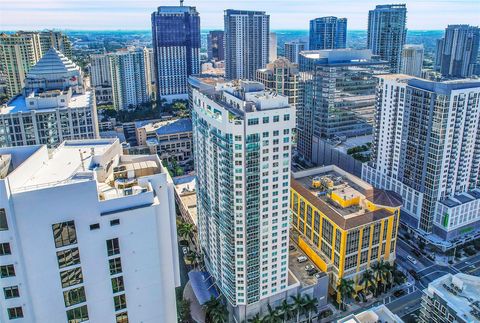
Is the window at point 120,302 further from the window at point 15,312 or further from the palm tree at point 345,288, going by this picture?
the palm tree at point 345,288

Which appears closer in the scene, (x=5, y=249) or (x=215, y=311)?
(x=5, y=249)

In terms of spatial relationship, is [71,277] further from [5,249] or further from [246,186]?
[246,186]

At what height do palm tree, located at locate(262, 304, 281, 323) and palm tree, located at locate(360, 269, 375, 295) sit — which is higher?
palm tree, located at locate(360, 269, 375, 295)

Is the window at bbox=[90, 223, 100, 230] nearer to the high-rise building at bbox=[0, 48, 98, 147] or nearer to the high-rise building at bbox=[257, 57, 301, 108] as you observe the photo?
the high-rise building at bbox=[0, 48, 98, 147]

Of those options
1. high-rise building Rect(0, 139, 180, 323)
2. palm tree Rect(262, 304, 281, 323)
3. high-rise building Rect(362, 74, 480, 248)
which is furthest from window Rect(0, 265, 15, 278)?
high-rise building Rect(362, 74, 480, 248)

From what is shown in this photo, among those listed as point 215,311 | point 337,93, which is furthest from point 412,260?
point 337,93

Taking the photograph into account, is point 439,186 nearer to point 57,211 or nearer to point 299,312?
point 299,312
